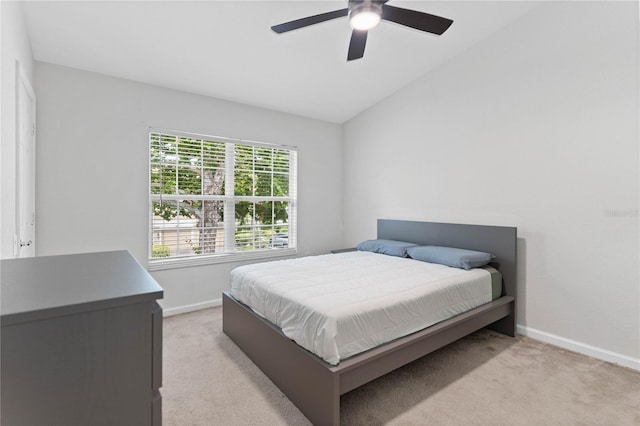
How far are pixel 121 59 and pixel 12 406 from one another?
3.16 metres

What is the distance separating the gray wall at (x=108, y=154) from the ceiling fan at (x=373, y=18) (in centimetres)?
196

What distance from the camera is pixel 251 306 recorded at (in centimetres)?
252

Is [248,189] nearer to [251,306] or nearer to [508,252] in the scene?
[251,306]

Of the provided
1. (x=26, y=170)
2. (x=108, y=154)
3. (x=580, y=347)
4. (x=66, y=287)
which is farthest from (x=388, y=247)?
(x=26, y=170)

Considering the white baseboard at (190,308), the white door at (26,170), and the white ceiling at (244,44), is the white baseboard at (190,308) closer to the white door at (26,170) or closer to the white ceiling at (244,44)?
the white door at (26,170)

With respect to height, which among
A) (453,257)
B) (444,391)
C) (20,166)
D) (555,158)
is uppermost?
(555,158)

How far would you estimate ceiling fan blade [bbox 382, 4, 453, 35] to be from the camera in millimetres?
1962

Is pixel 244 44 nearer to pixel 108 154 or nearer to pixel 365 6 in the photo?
pixel 365 6

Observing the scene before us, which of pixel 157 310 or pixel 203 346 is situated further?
pixel 203 346

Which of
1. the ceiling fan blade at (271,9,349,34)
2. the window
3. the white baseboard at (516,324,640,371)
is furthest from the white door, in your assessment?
the white baseboard at (516,324,640,371)

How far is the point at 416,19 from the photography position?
2.03m

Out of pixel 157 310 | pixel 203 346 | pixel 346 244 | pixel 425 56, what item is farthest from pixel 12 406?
pixel 346 244

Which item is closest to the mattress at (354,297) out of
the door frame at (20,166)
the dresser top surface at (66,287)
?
the dresser top surface at (66,287)

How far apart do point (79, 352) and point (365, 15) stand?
82.3 inches
